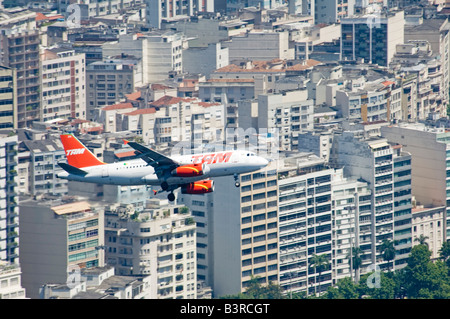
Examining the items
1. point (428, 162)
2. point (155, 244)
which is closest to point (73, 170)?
point (155, 244)

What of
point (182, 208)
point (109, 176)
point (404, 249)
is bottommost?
point (404, 249)

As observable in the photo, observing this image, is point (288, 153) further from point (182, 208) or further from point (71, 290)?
point (71, 290)

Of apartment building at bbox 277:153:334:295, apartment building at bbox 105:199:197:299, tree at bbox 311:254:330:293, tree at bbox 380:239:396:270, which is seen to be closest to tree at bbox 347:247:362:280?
tree at bbox 380:239:396:270

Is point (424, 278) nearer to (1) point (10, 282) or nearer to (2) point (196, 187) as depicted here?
(1) point (10, 282)

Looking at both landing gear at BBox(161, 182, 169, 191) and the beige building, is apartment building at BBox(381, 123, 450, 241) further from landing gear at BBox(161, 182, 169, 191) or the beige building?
landing gear at BBox(161, 182, 169, 191)
